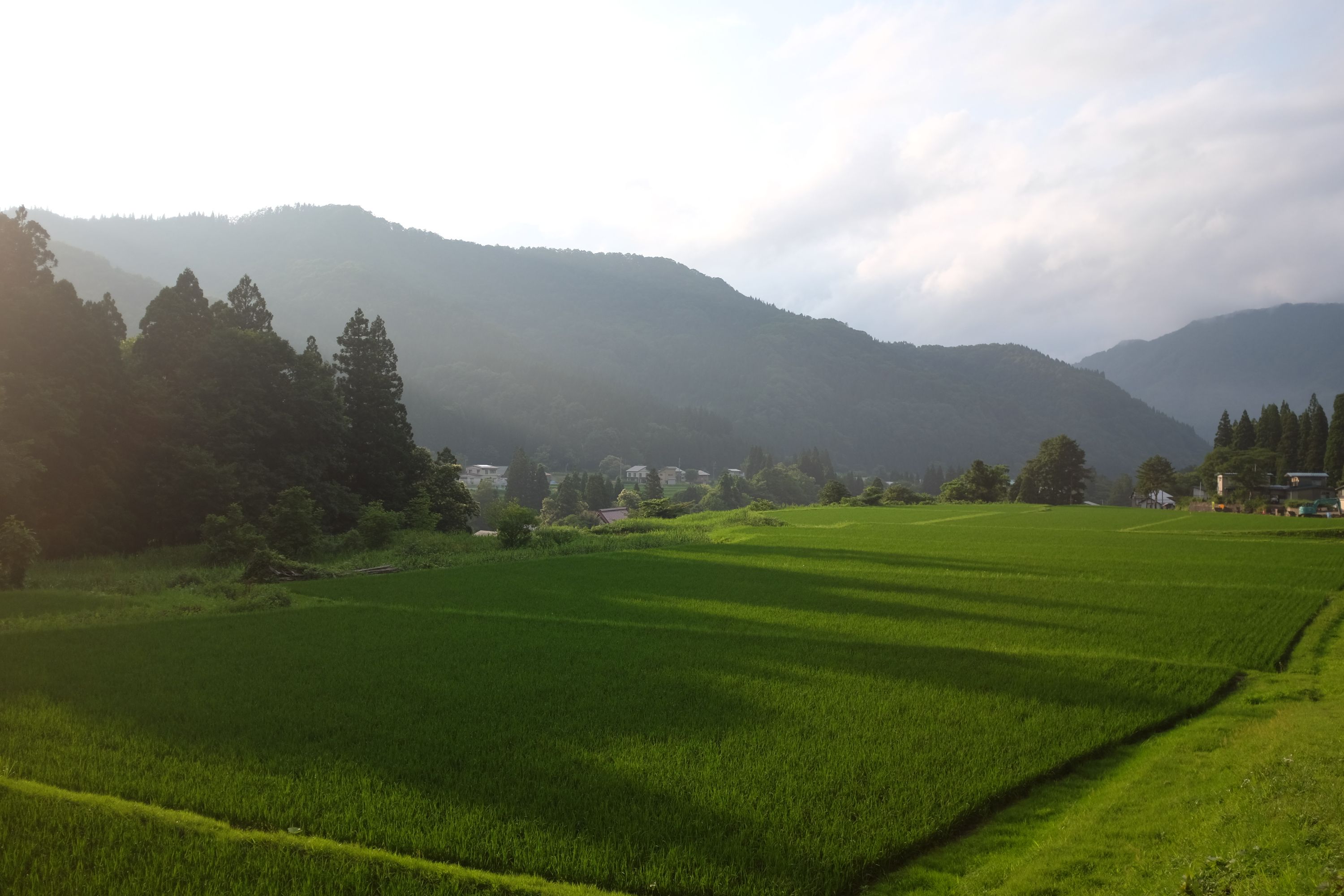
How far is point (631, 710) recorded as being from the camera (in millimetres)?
10719

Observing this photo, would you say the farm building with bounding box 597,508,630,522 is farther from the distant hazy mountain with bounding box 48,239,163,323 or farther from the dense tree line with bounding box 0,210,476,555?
the distant hazy mountain with bounding box 48,239,163,323

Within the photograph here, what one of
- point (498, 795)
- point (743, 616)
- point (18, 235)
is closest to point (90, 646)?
point (498, 795)

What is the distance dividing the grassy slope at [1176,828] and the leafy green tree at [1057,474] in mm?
82585

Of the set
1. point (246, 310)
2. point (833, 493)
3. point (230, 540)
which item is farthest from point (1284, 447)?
point (246, 310)

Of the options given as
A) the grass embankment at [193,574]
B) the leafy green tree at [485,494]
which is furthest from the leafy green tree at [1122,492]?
the grass embankment at [193,574]

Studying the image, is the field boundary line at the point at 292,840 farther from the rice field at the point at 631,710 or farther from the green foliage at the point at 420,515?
the green foliage at the point at 420,515

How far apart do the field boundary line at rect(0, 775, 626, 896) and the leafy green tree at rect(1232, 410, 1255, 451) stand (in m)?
99.6

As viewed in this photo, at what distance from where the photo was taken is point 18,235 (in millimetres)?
27016

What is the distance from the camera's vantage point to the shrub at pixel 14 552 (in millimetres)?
19562

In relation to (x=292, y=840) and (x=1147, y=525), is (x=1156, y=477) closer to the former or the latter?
(x=1147, y=525)

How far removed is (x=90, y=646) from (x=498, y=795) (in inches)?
454

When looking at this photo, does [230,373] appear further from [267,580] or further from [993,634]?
[993,634]

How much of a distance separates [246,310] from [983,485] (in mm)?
73298

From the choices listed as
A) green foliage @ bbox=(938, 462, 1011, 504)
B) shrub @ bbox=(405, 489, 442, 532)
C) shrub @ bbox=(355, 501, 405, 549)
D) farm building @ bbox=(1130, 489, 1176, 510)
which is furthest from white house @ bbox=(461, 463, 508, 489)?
farm building @ bbox=(1130, 489, 1176, 510)
